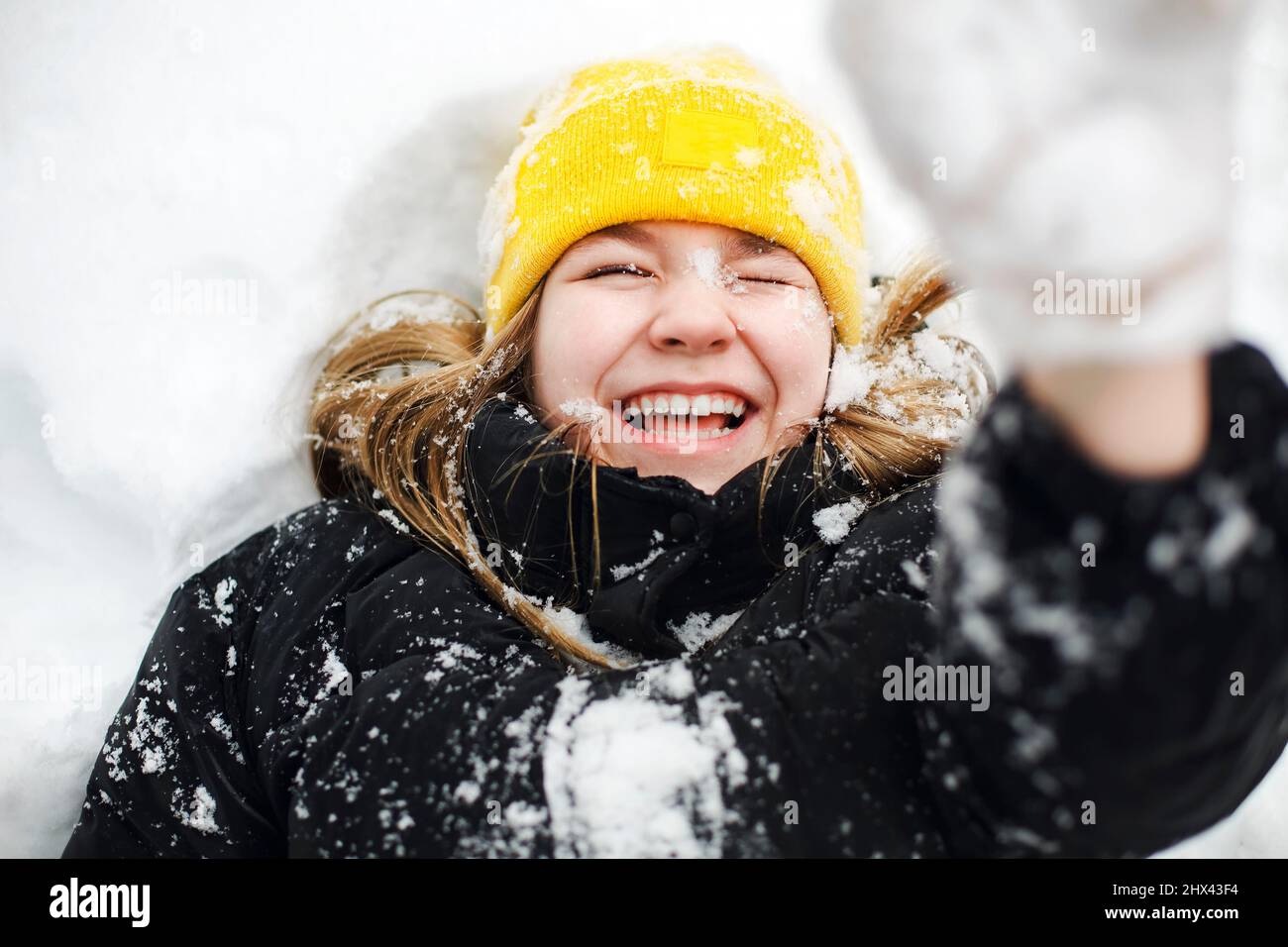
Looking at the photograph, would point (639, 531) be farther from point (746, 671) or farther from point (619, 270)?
point (619, 270)

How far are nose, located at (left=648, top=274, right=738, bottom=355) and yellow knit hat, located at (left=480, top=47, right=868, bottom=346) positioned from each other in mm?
135

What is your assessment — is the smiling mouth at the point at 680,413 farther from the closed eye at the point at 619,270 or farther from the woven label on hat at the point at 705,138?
the woven label on hat at the point at 705,138

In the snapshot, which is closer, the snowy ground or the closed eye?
the closed eye

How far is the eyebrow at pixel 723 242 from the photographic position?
157cm

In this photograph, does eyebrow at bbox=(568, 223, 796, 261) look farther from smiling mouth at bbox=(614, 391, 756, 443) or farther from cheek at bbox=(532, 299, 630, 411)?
smiling mouth at bbox=(614, 391, 756, 443)

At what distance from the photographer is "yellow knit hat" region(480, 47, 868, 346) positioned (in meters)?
1.56

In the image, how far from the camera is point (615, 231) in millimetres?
1585

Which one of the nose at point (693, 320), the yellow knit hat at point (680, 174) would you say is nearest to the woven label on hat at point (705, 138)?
the yellow knit hat at point (680, 174)

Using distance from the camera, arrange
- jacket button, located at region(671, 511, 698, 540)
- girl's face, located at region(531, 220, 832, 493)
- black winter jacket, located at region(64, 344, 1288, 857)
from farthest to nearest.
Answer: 1. girl's face, located at region(531, 220, 832, 493)
2. jacket button, located at region(671, 511, 698, 540)
3. black winter jacket, located at region(64, 344, 1288, 857)

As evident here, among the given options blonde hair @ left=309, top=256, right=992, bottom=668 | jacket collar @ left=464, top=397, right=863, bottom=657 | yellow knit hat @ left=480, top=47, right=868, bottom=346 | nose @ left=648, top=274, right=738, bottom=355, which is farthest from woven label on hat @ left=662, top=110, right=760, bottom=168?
jacket collar @ left=464, top=397, right=863, bottom=657

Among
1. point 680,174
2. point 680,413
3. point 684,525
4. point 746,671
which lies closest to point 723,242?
point 680,174

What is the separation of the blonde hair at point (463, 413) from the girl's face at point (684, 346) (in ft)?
0.20

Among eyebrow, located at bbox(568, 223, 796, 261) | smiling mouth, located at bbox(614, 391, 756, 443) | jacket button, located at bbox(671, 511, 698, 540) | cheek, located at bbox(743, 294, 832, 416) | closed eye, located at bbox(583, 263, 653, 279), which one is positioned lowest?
jacket button, located at bbox(671, 511, 698, 540)

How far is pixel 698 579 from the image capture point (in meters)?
1.44
